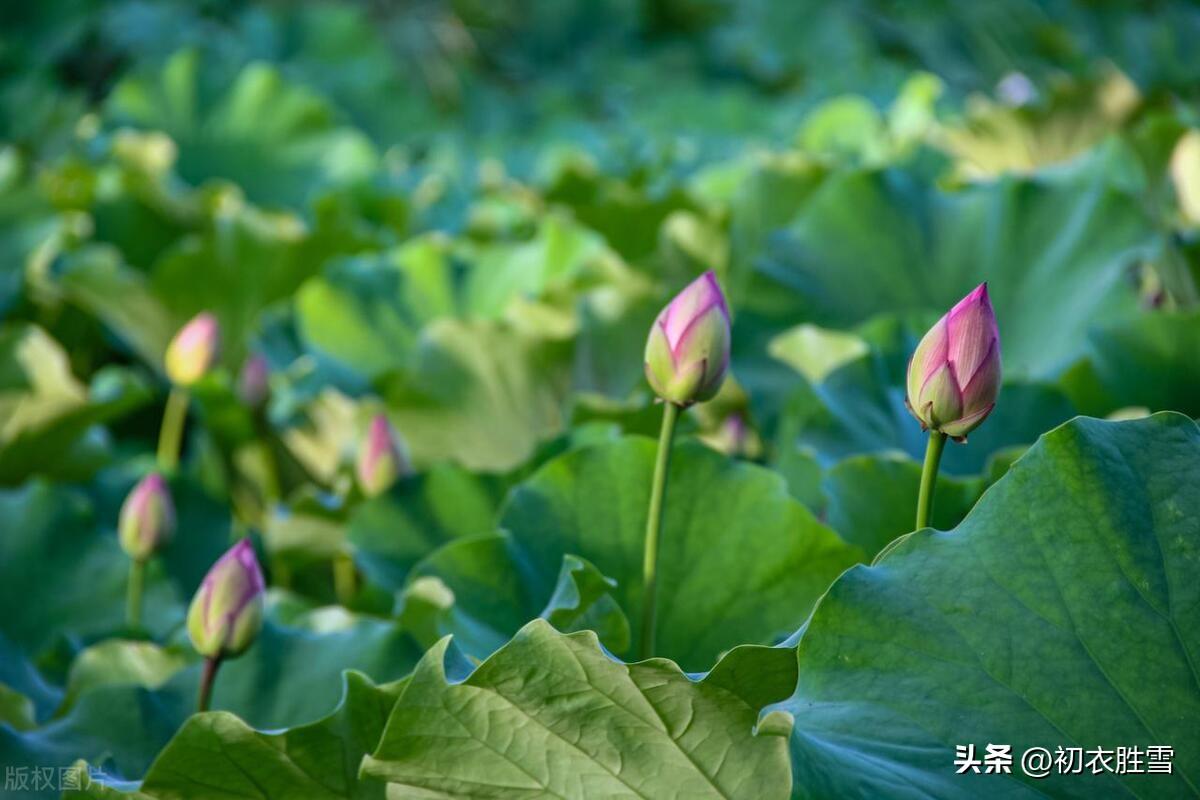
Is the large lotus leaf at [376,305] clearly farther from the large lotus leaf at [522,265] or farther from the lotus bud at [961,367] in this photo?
the lotus bud at [961,367]

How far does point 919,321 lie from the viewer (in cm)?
105

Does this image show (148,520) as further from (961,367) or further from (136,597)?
(961,367)

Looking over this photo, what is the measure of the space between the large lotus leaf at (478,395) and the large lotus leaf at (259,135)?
1131 mm

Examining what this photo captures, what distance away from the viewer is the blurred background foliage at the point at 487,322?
897mm

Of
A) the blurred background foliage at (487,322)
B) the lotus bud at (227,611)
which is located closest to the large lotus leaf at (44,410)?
the blurred background foliage at (487,322)

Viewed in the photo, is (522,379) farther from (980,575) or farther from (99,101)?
(99,101)

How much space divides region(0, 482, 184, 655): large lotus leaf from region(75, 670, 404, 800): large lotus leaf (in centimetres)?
47

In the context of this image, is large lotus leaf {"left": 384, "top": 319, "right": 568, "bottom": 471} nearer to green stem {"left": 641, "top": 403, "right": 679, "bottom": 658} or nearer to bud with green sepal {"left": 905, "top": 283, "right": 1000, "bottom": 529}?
green stem {"left": 641, "top": 403, "right": 679, "bottom": 658}

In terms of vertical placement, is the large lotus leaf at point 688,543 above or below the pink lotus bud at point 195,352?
above

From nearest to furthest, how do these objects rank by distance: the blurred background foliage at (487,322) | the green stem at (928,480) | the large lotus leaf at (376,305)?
the green stem at (928,480), the blurred background foliage at (487,322), the large lotus leaf at (376,305)

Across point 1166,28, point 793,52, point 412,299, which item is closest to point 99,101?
point 793,52

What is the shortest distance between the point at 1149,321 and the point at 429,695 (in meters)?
0.61

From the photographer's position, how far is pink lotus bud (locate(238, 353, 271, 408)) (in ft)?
4.51

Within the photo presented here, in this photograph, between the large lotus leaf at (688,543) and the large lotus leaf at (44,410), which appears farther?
the large lotus leaf at (44,410)
